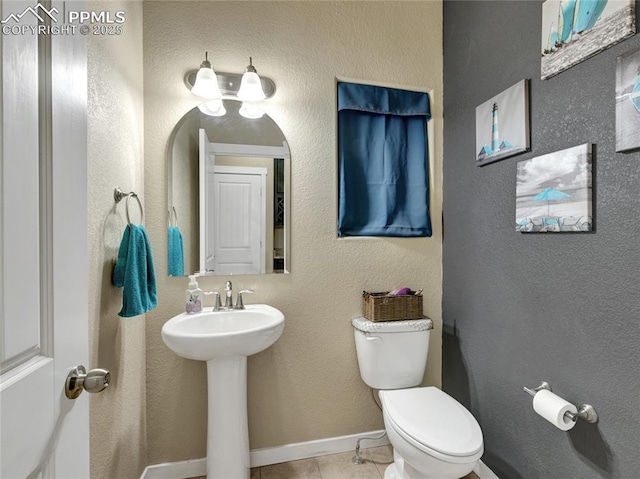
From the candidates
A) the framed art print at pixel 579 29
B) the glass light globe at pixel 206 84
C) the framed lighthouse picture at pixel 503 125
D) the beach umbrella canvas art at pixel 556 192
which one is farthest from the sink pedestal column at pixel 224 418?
the framed art print at pixel 579 29

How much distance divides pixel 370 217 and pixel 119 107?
1.31 metres

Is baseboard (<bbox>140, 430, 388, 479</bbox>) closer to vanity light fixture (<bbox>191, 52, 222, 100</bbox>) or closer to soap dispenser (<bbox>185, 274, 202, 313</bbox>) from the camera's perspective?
soap dispenser (<bbox>185, 274, 202, 313</bbox>)

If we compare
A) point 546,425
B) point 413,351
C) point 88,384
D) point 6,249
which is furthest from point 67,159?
point 546,425

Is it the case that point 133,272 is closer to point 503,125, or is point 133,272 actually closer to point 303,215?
point 303,215

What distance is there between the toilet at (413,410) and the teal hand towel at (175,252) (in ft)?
3.19

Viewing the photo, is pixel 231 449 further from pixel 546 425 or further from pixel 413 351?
pixel 546 425

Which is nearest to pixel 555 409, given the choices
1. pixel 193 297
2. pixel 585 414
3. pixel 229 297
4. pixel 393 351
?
pixel 585 414

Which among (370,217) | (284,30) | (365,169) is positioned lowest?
(370,217)

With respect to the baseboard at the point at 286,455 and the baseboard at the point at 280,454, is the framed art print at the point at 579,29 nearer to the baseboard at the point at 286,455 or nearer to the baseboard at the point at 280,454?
the baseboard at the point at 286,455

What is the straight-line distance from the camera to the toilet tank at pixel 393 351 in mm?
1620

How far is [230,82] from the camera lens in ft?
5.36

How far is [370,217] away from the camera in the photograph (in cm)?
181

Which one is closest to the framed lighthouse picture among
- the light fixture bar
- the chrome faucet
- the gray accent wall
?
the gray accent wall

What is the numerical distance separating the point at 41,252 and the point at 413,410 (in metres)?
1.44
